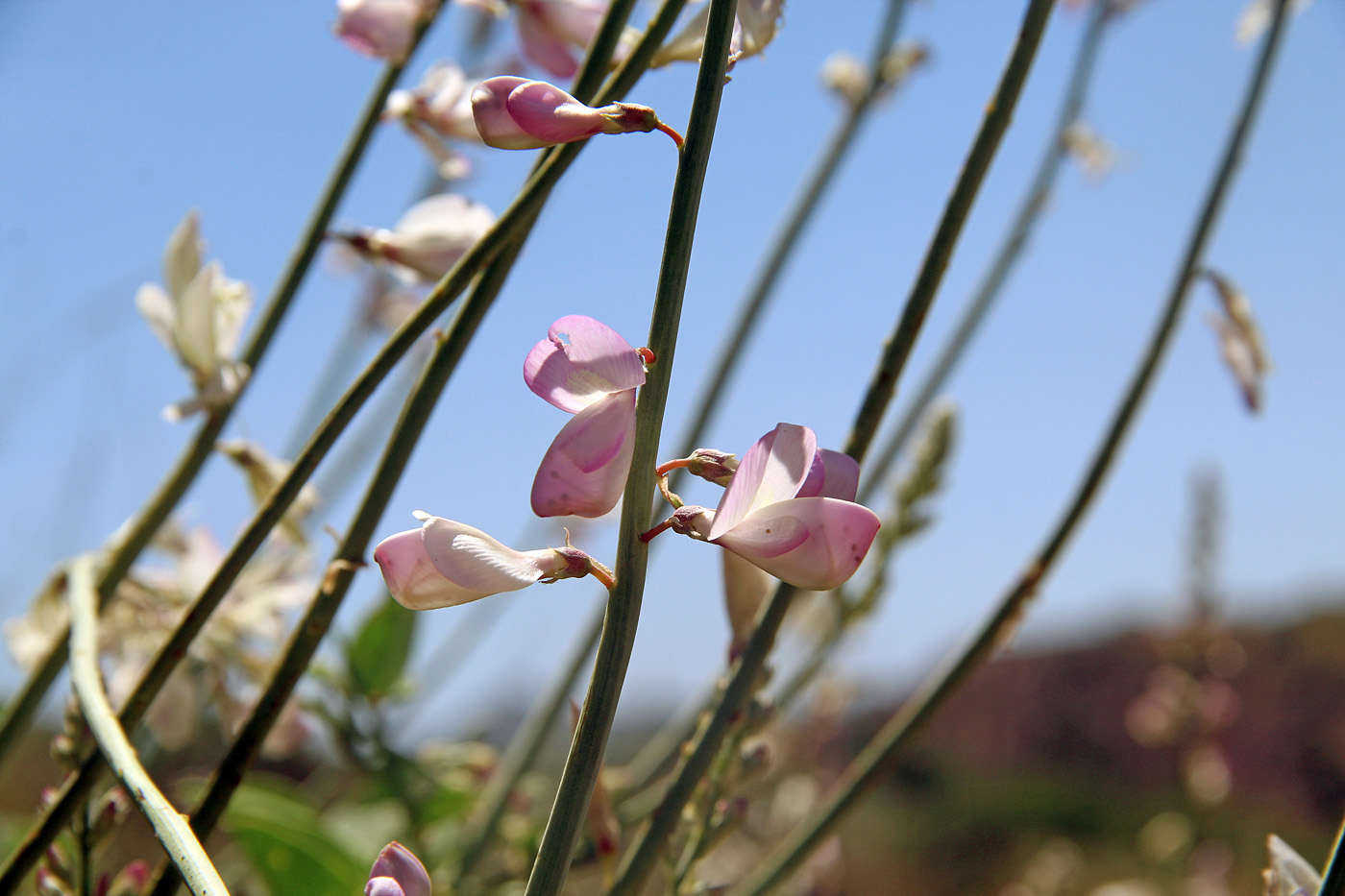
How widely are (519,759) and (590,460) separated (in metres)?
0.58

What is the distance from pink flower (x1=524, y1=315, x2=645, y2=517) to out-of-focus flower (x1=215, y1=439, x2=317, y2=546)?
0.29 metres

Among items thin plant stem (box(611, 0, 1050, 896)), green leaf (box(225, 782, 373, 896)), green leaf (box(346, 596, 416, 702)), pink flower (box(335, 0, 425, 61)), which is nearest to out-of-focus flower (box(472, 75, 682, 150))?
thin plant stem (box(611, 0, 1050, 896))

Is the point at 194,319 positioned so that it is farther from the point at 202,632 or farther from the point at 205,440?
→ the point at 202,632

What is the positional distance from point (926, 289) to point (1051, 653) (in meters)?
6.45

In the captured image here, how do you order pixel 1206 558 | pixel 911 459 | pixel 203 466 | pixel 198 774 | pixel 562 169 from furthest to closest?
1. pixel 1206 558
2. pixel 198 774
3. pixel 911 459
4. pixel 203 466
5. pixel 562 169

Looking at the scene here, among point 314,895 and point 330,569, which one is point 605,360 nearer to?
point 330,569

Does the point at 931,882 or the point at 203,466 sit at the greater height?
the point at 203,466

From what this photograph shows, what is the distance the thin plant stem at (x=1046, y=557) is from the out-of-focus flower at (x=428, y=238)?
30 cm

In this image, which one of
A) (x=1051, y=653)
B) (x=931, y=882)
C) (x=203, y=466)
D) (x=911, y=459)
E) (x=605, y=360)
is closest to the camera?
(x=605, y=360)

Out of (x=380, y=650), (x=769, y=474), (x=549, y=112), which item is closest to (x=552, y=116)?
(x=549, y=112)

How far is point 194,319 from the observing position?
1.44 ft

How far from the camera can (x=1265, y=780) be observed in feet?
15.4

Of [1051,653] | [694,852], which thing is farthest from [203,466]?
[1051,653]

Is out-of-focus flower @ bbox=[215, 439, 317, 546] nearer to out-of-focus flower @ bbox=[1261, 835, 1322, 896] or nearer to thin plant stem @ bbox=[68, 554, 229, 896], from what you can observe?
thin plant stem @ bbox=[68, 554, 229, 896]
